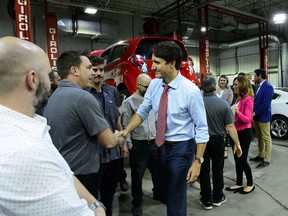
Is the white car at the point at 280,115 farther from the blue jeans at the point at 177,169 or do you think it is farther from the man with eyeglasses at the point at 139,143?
the blue jeans at the point at 177,169

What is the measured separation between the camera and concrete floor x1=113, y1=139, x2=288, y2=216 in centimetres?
284

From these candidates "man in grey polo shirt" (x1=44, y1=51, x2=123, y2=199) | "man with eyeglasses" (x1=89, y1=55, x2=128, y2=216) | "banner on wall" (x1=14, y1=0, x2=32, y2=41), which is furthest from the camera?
"banner on wall" (x1=14, y1=0, x2=32, y2=41)

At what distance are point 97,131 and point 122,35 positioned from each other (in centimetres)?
1167

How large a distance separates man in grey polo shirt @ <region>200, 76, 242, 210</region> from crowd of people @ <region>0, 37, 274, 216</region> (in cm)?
1

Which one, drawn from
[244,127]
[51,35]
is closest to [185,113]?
[244,127]

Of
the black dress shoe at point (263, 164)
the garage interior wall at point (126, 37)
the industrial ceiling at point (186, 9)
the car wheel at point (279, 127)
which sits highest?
the industrial ceiling at point (186, 9)

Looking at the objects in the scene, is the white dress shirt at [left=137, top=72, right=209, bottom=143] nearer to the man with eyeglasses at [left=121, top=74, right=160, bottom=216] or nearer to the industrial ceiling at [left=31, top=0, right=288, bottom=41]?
the man with eyeglasses at [left=121, top=74, right=160, bottom=216]

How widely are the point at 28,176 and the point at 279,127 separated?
6.79 meters

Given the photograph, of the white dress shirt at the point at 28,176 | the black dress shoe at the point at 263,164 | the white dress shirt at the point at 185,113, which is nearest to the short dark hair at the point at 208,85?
the white dress shirt at the point at 185,113

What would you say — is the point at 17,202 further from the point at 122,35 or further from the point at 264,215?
the point at 122,35

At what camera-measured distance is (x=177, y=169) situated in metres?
1.94

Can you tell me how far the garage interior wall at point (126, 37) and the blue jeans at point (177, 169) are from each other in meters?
9.08

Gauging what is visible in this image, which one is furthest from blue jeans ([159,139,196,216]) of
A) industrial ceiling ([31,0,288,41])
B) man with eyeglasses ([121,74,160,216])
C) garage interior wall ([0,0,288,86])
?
garage interior wall ([0,0,288,86])

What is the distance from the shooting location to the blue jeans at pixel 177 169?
6.38ft
